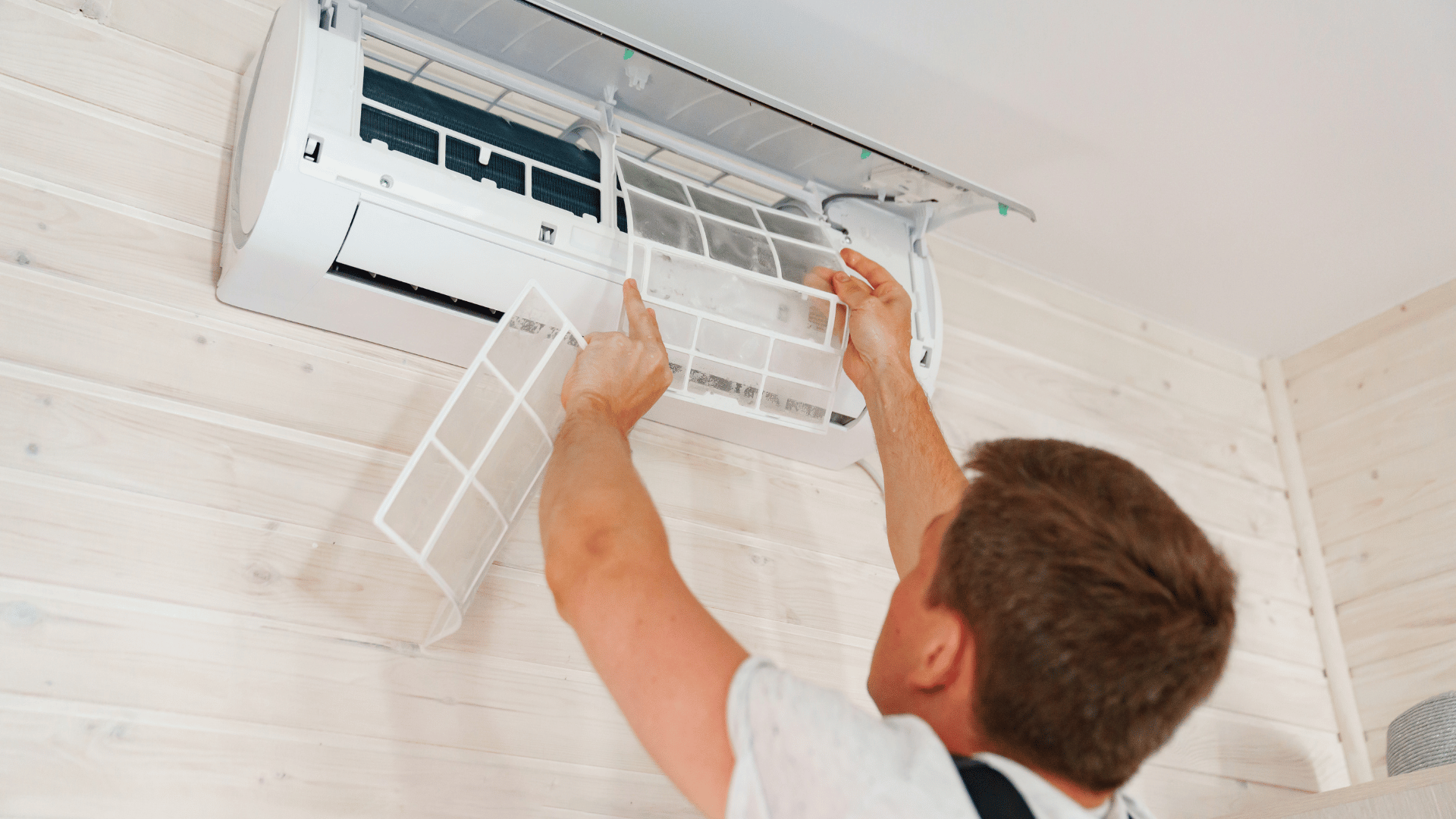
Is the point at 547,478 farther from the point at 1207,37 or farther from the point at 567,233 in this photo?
the point at 1207,37

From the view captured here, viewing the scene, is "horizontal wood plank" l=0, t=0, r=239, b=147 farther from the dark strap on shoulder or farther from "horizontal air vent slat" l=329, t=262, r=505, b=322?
the dark strap on shoulder

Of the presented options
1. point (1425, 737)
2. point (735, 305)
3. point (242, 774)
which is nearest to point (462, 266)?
point (735, 305)

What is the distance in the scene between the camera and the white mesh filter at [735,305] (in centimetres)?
106

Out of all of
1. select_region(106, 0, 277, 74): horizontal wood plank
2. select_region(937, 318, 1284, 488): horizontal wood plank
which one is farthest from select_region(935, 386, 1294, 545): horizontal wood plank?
select_region(106, 0, 277, 74): horizontal wood plank

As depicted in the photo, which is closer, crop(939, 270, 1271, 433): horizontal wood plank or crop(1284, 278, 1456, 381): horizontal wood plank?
crop(939, 270, 1271, 433): horizontal wood plank

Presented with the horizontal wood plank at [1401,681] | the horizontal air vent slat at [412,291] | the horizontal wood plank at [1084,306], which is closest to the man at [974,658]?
the horizontal air vent slat at [412,291]

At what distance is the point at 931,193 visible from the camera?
1.30m

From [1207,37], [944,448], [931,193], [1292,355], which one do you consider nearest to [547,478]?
[944,448]

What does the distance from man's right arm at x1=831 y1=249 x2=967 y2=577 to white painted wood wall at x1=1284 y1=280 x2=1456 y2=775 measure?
109 cm

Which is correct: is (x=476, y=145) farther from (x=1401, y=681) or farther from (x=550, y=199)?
(x=1401, y=681)

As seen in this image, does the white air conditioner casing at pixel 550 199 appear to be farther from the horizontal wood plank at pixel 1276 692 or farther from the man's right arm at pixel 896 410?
the horizontal wood plank at pixel 1276 692

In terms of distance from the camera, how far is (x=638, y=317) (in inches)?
39.0

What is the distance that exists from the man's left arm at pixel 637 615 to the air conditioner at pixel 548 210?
0.16 metres

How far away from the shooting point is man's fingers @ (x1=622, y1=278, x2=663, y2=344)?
3.23 ft
